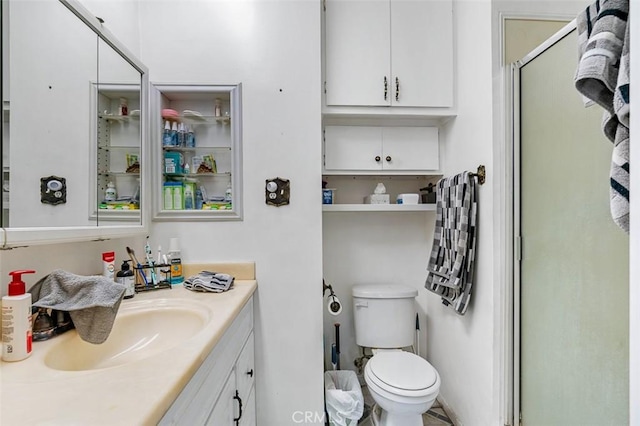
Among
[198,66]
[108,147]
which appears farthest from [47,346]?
[198,66]

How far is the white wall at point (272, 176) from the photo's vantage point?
5.10 feet

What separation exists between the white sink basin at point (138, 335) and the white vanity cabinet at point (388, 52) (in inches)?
51.9

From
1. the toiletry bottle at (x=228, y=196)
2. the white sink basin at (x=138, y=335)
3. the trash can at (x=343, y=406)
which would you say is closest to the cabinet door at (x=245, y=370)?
the white sink basin at (x=138, y=335)

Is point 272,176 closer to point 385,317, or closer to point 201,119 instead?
point 201,119

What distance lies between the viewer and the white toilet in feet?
4.51

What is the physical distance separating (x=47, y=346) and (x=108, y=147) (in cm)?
75

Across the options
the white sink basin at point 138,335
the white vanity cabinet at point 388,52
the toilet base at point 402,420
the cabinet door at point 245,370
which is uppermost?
the white vanity cabinet at point 388,52

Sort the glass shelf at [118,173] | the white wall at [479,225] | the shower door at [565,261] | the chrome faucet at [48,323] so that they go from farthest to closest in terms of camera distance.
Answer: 1. the white wall at [479,225]
2. the glass shelf at [118,173]
3. the shower door at [565,261]
4. the chrome faucet at [48,323]

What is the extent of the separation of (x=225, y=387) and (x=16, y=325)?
59 cm


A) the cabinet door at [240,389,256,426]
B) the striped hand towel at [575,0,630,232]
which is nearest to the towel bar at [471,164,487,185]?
the striped hand towel at [575,0,630,232]

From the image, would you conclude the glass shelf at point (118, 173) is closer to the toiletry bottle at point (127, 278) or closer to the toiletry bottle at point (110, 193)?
the toiletry bottle at point (110, 193)

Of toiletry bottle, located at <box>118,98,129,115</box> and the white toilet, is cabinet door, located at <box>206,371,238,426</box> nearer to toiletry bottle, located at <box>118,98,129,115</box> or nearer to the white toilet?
the white toilet

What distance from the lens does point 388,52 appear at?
1.77 meters

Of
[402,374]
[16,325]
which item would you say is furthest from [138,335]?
[402,374]
